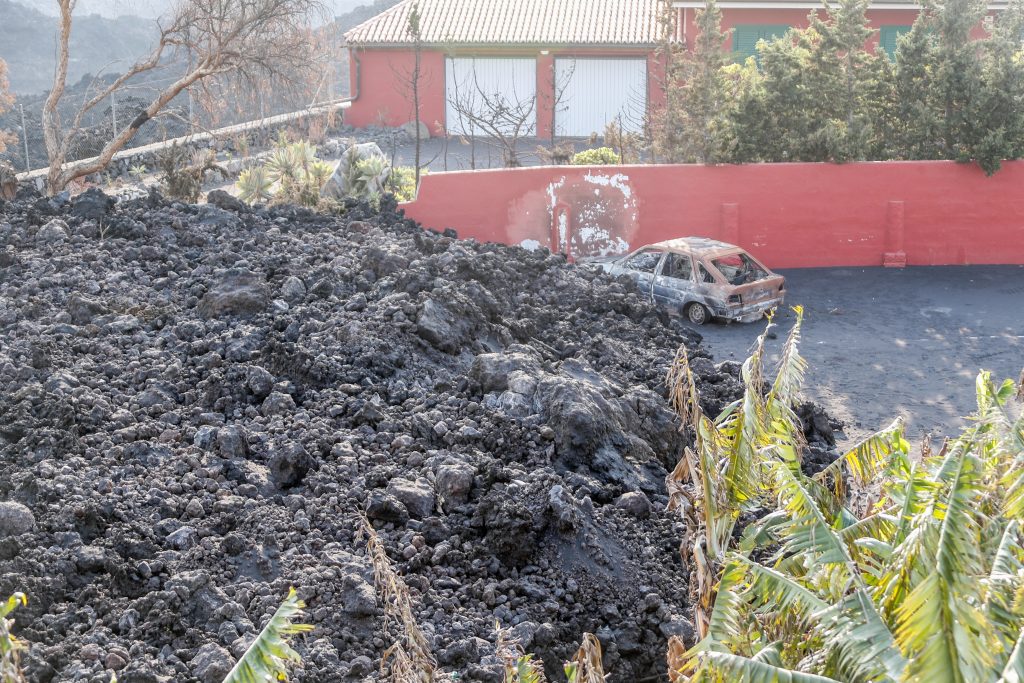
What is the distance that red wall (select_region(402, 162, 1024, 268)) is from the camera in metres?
21.0

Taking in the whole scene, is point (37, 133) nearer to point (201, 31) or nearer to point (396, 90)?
point (396, 90)

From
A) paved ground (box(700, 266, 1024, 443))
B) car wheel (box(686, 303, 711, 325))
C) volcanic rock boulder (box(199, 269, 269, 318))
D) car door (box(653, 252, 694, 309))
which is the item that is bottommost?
paved ground (box(700, 266, 1024, 443))

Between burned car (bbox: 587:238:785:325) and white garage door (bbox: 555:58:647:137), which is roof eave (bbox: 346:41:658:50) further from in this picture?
burned car (bbox: 587:238:785:325)

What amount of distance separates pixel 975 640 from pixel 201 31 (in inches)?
755

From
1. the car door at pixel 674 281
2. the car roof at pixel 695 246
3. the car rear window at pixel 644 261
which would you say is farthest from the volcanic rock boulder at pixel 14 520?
the car roof at pixel 695 246

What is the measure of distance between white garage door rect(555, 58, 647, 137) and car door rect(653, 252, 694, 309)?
19967 millimetres

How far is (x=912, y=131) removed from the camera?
21812 mm

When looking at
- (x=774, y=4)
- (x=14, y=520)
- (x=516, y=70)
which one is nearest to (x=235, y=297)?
(x=14, y=520)

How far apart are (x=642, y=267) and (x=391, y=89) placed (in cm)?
2171

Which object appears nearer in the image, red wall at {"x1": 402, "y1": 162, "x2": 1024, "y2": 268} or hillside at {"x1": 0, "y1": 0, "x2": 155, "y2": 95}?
red wall at {"x1": 402, "y1": 162, "x2": 1024, "y2": 268}

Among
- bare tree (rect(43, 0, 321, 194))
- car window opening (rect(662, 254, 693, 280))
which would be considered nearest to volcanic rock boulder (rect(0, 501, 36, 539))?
car window opening (rect(662, 254, 693, 280))

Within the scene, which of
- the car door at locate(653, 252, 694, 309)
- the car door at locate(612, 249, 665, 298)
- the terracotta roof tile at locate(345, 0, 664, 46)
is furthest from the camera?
the terracotta roof tile at locate(345, 0, 664, 46)

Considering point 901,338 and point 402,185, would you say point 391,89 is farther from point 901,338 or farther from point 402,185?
point 901,338

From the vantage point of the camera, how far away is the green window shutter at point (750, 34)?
32.7 m
